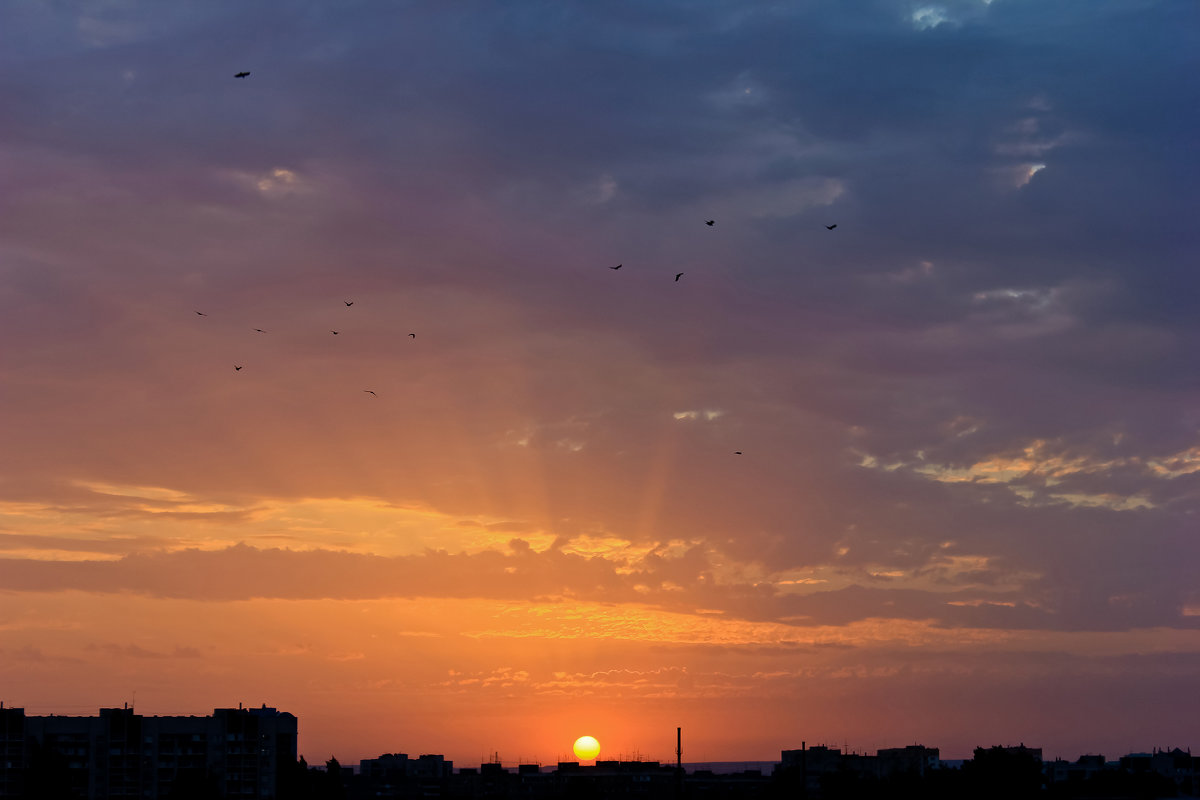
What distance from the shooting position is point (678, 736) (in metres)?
168

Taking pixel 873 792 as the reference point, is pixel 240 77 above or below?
above

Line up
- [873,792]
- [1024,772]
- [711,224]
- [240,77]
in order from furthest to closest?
[873,792]
[1024,772]
[711,224]
[240,77]

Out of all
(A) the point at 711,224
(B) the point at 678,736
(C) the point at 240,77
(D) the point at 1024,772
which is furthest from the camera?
(D) the point at 1024,772

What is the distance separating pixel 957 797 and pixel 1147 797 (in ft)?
76.6

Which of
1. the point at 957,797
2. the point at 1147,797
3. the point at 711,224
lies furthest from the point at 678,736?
the point at 711,224

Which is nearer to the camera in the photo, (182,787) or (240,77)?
(240,77)

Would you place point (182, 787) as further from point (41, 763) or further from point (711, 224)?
point (711, 224)

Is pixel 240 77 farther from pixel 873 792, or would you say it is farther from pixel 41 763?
pixel 873 792

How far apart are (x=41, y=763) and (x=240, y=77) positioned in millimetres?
137206

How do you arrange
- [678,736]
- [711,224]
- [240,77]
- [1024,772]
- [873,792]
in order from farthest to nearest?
[873,792] < [1024,772] < [678,736] < [711,224] < [240,77]

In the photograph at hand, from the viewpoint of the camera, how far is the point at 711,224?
88.2 meters

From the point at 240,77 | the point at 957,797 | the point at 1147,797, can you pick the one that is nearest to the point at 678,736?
the point at 957,797

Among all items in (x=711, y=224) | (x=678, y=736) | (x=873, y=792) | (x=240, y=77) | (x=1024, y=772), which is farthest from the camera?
(x=873, y=792)

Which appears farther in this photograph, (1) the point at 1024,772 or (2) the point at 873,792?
(2) the point at 873,792
